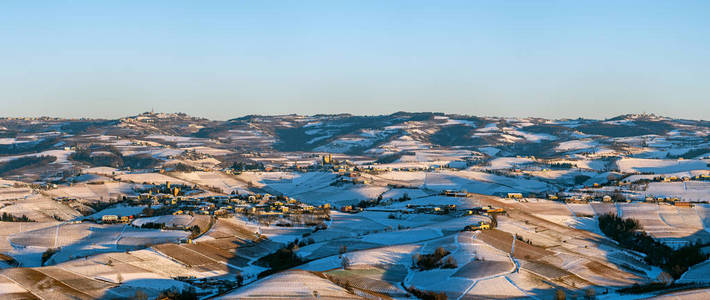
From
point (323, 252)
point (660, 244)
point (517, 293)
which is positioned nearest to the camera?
point (517, 293)

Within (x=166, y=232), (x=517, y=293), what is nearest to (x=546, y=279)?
(x=517, y=293)

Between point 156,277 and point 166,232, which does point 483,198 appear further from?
point 156,277

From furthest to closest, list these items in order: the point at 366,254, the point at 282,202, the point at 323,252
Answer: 1. the point at 282,202
2. the point at 323,252
3. the point at 366,254

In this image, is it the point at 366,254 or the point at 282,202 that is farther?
the point at 282,202

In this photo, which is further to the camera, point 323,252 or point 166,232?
point 166,232

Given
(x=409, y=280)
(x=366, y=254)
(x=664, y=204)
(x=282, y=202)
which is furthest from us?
(x=282, y=202)

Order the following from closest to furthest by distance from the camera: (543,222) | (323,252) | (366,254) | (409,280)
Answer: (409,280)
(366,254)
(323,252)
(543,222)

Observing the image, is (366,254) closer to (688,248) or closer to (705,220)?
(688,248)

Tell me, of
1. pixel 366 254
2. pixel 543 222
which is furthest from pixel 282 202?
pixel 366 254
